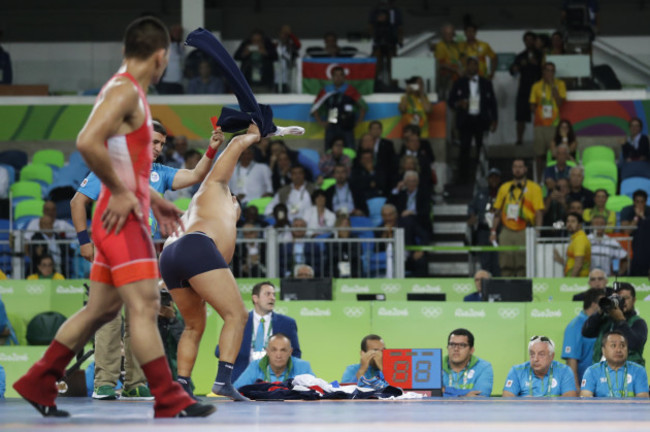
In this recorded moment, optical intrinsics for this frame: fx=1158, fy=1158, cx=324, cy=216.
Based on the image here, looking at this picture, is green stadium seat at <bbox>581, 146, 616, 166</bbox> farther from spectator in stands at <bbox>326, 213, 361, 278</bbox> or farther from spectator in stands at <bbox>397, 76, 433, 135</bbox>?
spectator in stands at <bbox>326, 213, 361, 278</bbox>

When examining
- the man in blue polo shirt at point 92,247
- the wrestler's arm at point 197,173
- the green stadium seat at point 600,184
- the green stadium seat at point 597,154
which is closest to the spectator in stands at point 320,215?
the green stadium seat at point 600,184

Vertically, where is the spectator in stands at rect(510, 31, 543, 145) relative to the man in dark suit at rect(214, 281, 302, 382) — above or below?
above

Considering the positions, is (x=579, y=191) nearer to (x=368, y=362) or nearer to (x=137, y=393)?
(x=368, y=362)

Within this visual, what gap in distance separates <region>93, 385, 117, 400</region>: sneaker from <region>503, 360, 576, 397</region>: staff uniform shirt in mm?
3705

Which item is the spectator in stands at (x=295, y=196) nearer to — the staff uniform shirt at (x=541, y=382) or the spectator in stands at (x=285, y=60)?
the spectator in stands at (x=285, y=60)

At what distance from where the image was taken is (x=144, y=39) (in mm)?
5199

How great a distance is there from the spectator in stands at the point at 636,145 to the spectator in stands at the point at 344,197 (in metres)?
4.94

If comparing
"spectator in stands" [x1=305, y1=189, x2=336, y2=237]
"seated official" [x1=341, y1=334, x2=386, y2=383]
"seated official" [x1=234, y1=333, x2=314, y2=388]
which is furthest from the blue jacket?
"spectator in stands" [x1=305, y1=189, x2=336, y2=237]

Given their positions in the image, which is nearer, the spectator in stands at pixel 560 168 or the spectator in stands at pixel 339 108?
the spectator in stands at pixel 560 168

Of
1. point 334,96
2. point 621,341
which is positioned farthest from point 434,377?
point 334,96

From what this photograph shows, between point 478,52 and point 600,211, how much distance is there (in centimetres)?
574

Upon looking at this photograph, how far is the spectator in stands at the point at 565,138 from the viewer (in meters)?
18.9

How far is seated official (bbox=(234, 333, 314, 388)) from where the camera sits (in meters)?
9.77

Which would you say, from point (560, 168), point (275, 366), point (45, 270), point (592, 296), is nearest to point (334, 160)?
point (560, 168)
